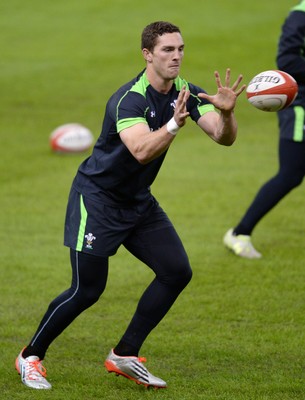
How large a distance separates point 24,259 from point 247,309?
2.84 m

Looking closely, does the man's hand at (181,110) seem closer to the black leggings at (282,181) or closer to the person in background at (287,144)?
the person in background at (287,144)

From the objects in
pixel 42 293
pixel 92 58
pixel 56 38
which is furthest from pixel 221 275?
pixel 56 38

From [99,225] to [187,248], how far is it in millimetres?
4066

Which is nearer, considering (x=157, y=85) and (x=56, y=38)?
(x=157, y=85)

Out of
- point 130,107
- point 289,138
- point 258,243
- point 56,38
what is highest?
point 130,107

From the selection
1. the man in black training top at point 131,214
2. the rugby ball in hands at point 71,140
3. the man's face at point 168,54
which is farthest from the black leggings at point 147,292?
the rugby ball in hands at point 71,140

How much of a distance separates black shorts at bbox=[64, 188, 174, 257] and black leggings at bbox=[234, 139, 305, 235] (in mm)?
3505

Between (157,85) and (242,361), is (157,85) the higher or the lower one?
the higher one

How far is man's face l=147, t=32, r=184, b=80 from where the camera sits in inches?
251

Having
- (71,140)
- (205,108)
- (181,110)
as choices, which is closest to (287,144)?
(205,108)

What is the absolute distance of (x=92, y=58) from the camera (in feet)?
79.1

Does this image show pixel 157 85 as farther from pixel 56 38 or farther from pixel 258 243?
pixel 56 38

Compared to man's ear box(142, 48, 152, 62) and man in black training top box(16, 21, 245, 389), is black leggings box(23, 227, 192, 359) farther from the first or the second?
man's ear box(142, 48, 152, 62)

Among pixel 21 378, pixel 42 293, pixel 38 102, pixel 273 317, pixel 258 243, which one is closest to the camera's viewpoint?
pixel 21 378
